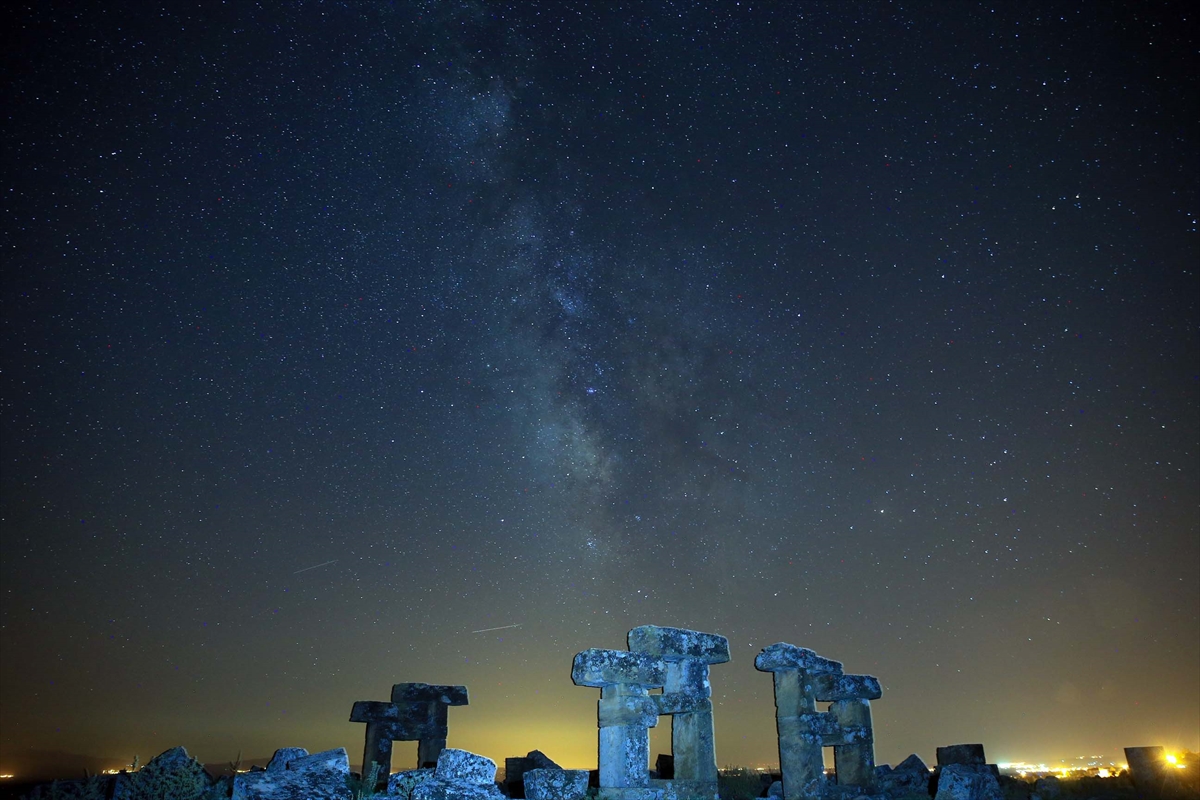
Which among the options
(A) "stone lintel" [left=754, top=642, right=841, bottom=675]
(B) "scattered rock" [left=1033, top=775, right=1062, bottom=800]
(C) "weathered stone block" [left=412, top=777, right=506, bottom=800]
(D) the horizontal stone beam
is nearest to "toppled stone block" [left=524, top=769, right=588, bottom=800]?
(C) "weathered stone block" [left=412, top=777, right=506, bottom=800]

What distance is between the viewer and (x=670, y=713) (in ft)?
46.0

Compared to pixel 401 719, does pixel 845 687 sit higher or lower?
higher

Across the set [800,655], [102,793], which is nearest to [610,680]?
[800,655]

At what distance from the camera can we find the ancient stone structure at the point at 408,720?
16.5 metres

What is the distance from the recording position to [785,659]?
A: 1566 centimetres

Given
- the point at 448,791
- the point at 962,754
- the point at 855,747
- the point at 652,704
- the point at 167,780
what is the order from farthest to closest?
the point at 962,754 < the point at 855,747 < the point at 652,704 < the point at 448,791 < the point at 167,780

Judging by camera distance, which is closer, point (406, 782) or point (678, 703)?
point (406, 782)

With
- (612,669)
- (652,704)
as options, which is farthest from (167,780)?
(652,704)

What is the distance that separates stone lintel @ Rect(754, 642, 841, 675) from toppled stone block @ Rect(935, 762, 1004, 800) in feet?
10.8

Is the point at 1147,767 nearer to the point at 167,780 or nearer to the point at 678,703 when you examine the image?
the point at 678,703

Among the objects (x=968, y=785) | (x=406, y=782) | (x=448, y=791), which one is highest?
(x=406, y=782)

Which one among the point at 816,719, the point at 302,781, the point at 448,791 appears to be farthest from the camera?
the point at 816,719

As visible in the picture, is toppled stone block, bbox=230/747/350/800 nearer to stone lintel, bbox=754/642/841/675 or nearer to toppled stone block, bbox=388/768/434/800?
toppled stone block, bbox=388/768/434/800

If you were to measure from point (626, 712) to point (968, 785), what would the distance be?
741 cm
